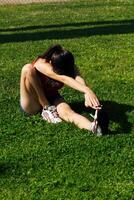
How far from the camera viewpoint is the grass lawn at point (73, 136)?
14.9 feet

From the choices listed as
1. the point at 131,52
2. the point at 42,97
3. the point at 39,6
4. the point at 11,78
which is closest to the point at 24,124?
the point at 42,97

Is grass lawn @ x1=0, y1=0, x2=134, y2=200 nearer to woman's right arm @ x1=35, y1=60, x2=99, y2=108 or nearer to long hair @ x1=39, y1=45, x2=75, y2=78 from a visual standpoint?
woman's right arm @ x1=35, y1=60, x2=99, y2=108

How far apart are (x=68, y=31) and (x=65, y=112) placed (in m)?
6.00

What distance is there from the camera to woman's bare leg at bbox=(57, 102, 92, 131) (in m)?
5.62

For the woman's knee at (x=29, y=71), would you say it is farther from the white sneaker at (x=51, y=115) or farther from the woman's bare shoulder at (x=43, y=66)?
the white sneaker at (x=51, y=115)

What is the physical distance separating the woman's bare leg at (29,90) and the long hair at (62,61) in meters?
0.26

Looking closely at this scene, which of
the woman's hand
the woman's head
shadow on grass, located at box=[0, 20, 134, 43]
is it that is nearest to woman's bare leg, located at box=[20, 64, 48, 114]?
the woman's head

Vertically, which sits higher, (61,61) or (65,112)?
(61,61)

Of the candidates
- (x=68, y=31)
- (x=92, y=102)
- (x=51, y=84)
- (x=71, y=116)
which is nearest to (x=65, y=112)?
(x=71, y=116)

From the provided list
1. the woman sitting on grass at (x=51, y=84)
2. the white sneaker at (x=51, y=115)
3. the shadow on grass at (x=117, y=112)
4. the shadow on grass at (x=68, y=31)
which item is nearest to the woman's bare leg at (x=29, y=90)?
the woman sitting on grass at (x=51, y=84)

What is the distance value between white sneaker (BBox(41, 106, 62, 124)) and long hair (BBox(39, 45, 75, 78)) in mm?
378

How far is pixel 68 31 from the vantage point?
11.7m

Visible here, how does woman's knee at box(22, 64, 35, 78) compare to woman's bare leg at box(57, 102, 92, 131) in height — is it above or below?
above

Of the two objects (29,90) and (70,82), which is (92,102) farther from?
(29,90)
